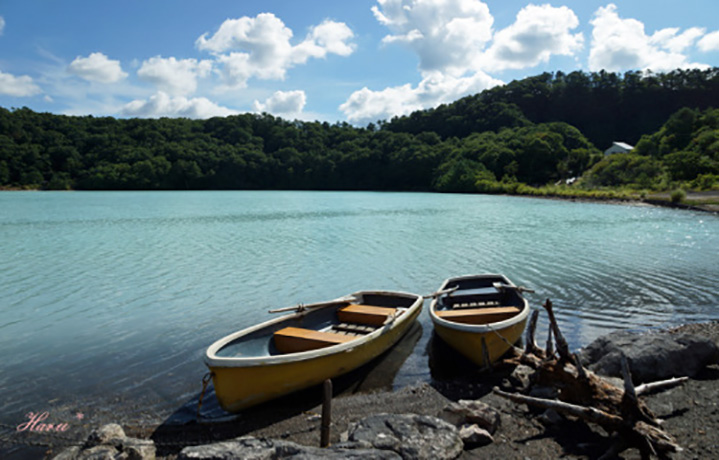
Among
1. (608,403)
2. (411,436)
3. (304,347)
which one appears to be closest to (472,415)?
(411,436)

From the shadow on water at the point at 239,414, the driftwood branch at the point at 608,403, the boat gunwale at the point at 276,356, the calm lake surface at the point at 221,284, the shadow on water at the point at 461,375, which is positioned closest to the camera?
the driftwood branch at the point at 608,403

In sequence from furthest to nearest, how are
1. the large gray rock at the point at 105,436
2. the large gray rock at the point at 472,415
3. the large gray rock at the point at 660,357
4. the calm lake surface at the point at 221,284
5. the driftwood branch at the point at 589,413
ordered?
the calm lake surface at the point at 221,284 < the large gray rock at the point at 660,357 < the large gray rock at the point at 472,415 < the large gray rock at the point at 105,436 < the driftwood branch at the point at 589,413

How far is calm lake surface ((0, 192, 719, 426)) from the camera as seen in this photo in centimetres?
785

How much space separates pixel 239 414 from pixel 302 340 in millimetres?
1587

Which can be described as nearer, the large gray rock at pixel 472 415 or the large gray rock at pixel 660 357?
Answer: the large gray rock at pixel 472 415

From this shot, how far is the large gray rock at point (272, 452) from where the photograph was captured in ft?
14.6

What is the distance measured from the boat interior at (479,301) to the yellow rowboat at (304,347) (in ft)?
2.85

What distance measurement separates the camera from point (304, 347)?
752 centimetres

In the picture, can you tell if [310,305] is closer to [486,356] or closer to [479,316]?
[479,316]

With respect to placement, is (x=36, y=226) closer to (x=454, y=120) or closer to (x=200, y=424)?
(x=200, y=424)

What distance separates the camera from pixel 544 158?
89.9 m

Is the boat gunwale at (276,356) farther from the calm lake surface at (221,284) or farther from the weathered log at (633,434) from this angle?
the weathered log at (633,434)
